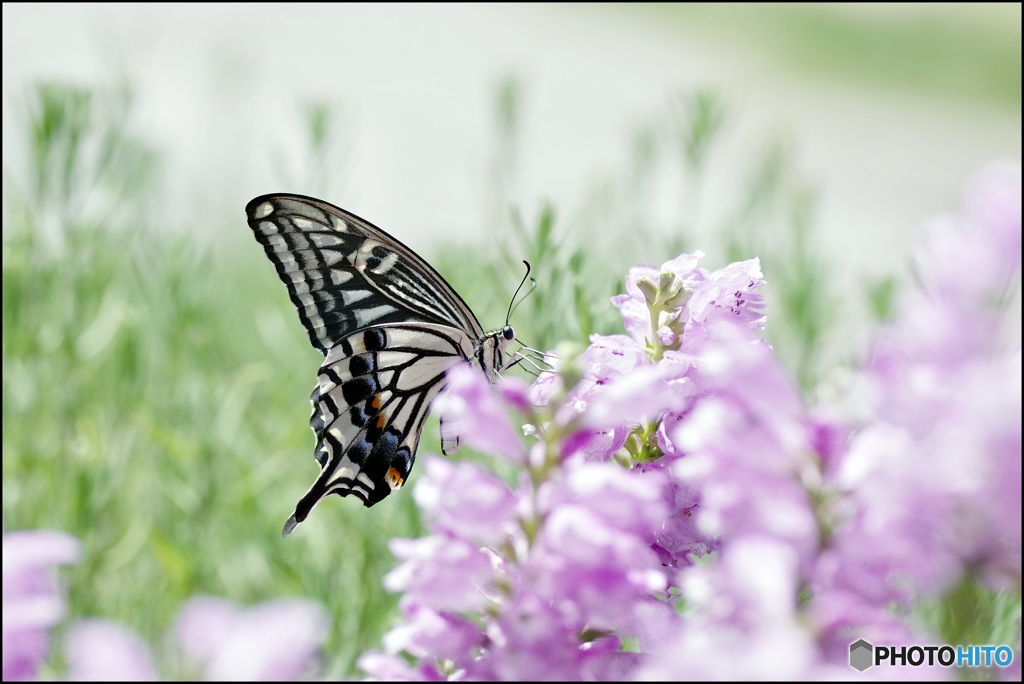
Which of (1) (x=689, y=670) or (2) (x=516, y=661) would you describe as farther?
(2) (x=516, y=661)

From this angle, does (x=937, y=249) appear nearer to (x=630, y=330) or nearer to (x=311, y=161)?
(x=630, y=330)

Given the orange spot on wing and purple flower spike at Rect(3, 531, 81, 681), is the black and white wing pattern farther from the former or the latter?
purple flower spike at Rect(3, 531, 81, 681)

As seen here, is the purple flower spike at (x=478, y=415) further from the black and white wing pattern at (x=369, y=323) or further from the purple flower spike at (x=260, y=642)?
the black and white wing pattern at (x=369, y=323)

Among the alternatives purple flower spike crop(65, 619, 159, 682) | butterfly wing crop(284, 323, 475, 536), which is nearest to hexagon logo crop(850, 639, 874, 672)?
purple flower spike crop(65, 619, 159, 682)

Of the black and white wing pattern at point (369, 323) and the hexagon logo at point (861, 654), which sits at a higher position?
the black and white wing pattern at point (369, 323)

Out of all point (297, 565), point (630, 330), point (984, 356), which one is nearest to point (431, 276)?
point (297, 565)

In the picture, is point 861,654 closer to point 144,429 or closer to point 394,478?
point 394,478

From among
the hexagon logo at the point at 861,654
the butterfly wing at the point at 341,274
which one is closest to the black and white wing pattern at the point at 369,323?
the butterfly wing at the point at 341,274
